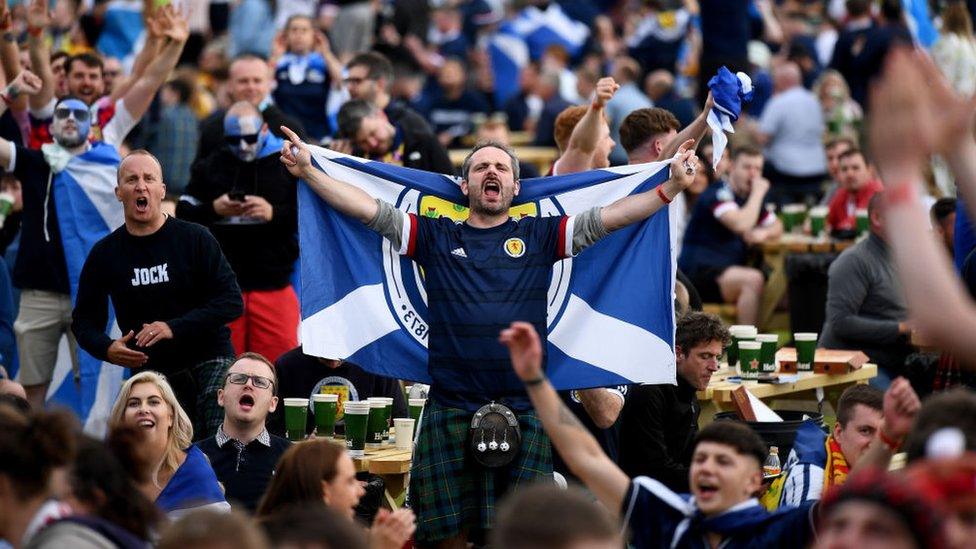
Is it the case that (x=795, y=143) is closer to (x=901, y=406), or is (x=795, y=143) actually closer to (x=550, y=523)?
(x=901, y=406)

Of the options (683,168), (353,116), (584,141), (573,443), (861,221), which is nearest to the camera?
(573,443)

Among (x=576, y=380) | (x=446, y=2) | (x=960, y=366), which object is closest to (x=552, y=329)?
(x=576, y=380)

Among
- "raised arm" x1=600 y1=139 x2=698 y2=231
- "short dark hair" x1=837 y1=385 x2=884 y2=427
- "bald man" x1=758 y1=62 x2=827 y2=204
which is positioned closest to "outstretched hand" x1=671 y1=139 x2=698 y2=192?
"raised arm" x1=600 y1=139 x2=698 y2=231

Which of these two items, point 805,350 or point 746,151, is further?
point 746,151

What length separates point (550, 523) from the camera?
436 cm

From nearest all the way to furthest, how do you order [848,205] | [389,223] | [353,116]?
[389,223] → [353,116] → [848,205]

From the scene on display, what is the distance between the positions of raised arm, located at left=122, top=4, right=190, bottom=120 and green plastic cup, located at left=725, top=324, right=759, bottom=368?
3.71 meters

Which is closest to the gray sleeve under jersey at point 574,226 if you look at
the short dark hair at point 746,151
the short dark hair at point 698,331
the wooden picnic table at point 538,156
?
the short dark hair at point 698,331

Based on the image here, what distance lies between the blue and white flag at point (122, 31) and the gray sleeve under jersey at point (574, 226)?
11510mm

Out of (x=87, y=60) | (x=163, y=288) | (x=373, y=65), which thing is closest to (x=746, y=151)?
(x=373, y=65)

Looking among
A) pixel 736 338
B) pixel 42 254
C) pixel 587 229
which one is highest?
pixel 42 254

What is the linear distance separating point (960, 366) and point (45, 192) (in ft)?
17.0

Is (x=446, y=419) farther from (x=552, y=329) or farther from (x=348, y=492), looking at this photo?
(x=348, y=492)

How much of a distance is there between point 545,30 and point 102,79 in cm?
1299
